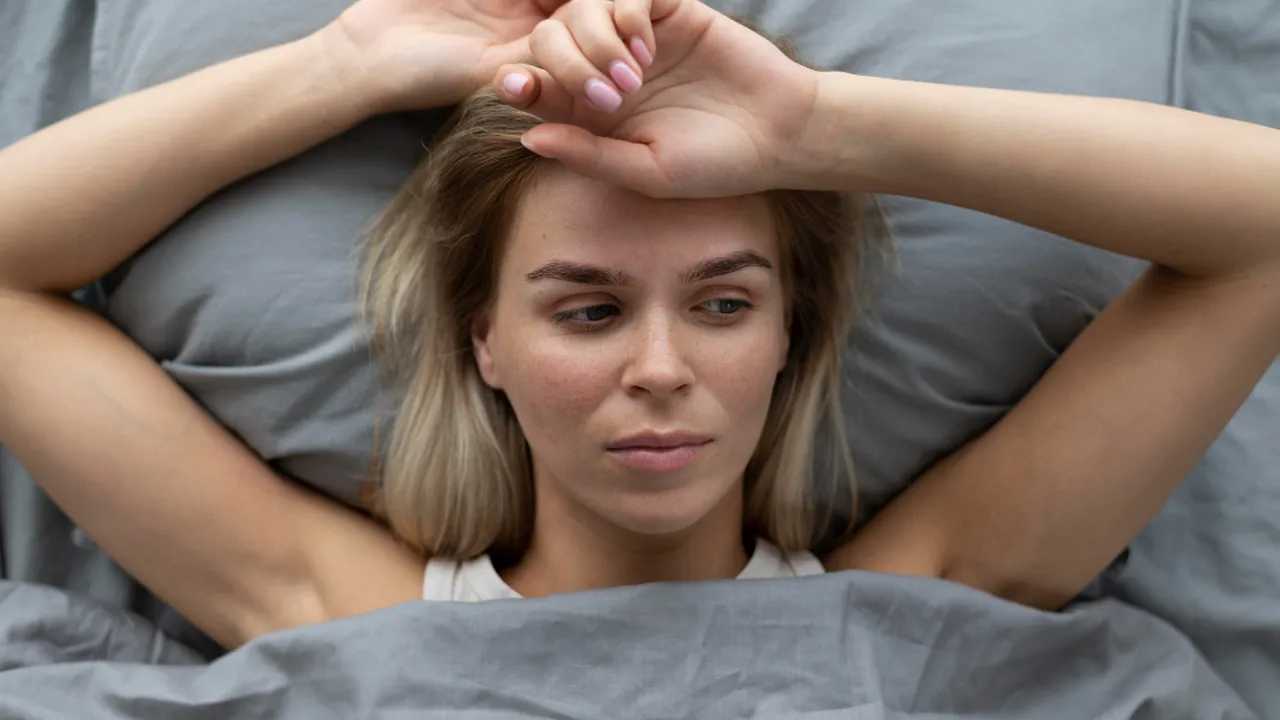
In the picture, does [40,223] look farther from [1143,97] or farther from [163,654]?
[1143,97]

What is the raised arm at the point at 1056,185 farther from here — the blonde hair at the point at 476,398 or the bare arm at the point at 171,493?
the bare arm at the point at 171,493

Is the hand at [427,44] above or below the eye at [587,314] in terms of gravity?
above

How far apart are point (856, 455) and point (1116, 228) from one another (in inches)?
14.2

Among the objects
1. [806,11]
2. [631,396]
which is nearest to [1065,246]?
[806,11]

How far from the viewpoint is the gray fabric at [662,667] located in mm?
1354

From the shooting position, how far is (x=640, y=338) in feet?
4.17

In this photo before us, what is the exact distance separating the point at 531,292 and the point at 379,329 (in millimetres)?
270

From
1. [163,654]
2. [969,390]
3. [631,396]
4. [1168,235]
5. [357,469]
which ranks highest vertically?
[1168,235]

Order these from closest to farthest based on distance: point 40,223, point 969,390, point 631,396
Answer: point 631,396
point 40,223
point 969,390

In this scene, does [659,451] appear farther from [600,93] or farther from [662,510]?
[600,93]

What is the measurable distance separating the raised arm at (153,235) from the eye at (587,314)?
26 centimetres

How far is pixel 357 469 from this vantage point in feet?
5.10

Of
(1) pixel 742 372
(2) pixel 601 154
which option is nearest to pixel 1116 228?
(1) pixel 742 372

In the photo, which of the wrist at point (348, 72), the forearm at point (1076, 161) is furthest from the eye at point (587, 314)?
the wrist at point (348, 72)
